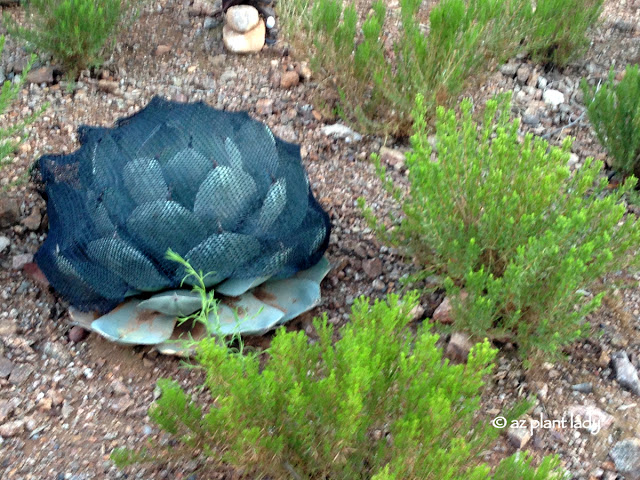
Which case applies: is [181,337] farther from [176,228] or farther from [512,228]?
[512,228]

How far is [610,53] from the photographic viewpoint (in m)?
3.96

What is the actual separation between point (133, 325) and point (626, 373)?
64.9 inches

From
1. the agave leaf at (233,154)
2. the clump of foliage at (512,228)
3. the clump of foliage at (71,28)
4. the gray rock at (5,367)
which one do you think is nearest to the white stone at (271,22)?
the clump of foliage at (71,28)

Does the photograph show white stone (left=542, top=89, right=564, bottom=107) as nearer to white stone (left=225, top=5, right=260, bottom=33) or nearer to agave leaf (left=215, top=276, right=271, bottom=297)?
Result: white stone (left=225, top=5, right=260, bottom=33)

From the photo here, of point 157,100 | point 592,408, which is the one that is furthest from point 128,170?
point 592,408

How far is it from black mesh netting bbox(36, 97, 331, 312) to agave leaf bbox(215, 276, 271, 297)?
32mm

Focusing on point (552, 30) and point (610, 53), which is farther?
point (610, 53)

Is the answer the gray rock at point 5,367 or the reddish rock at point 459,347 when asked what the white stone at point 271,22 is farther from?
the gray rock at point 5,367

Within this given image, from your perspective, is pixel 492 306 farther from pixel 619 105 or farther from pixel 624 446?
pixel 619 105

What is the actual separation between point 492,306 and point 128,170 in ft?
4.14

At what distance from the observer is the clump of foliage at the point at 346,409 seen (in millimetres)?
1647

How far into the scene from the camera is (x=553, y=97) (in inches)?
143

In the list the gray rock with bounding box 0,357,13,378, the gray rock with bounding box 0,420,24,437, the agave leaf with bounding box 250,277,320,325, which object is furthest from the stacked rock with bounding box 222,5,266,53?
the gray rock with bounding box 0,420,24,437

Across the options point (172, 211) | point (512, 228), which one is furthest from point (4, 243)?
point (512, 228)
